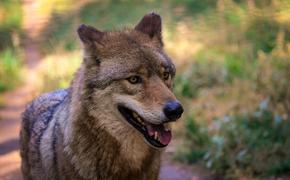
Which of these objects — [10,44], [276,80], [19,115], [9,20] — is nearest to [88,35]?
[276,80]

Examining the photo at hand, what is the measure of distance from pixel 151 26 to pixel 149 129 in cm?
98

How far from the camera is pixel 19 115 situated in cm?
1010

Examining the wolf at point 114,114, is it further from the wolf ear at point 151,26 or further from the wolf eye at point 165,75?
the wolf ear at point 151,26

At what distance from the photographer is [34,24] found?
50.6ft

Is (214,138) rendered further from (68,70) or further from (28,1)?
(28,1)

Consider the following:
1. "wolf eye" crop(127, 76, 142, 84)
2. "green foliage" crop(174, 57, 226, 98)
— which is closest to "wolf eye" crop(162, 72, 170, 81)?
"wolf eye" crop(127, 76, 142, 84)

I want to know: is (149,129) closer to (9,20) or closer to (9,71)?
(9,71)

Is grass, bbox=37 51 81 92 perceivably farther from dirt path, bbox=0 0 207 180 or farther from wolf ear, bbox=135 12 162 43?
wolf ear, bbox=135 12 162 43

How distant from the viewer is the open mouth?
429 centimetres

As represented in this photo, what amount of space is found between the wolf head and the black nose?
0.08 feet

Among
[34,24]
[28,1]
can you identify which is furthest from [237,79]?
[28,1]

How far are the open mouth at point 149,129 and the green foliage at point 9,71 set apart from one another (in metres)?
7.65

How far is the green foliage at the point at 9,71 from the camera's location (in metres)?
11.7

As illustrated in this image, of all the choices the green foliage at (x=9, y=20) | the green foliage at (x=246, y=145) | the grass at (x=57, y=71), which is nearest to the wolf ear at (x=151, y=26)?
the green foliage at (x=246, y=145)
